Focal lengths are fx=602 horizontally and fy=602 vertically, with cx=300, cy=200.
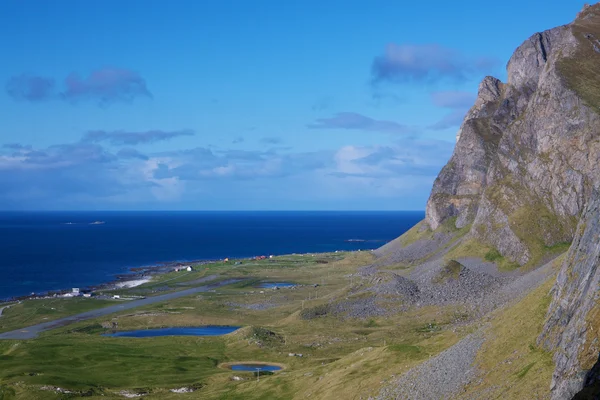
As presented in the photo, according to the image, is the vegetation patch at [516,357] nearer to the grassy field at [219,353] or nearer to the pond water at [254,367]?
the grassy field at [219,353]

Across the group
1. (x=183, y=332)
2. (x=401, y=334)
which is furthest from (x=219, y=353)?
(x=401, y=334)

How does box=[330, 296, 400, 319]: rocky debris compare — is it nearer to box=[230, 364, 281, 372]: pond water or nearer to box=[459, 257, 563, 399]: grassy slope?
box=[230, 364, 281, 372]: pond water

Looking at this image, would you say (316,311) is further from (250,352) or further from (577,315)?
(577,315)

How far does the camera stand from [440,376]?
71875 mm

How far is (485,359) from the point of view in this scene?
7056cm

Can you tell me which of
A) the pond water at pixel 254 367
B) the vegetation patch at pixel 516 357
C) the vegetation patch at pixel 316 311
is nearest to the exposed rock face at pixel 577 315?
the vegetation patch at pixel 516 357

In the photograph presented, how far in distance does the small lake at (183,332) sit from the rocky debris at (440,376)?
9059 cm

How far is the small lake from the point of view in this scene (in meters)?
160

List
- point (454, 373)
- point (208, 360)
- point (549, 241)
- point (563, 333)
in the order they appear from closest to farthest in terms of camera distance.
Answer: point (563, 333) < point (454, 373) < point (208, 360) < point (549, 241)

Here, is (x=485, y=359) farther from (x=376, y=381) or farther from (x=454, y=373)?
(x=376, y=381)

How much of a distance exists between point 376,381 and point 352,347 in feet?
156

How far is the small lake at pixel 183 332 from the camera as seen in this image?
16038 cm

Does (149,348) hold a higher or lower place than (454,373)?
lower

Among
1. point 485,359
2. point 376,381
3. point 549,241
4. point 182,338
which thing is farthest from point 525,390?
point 549,241
